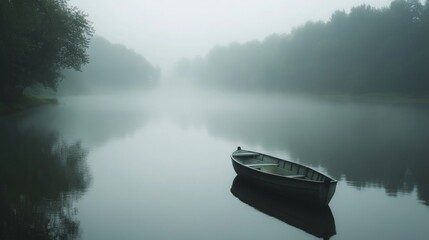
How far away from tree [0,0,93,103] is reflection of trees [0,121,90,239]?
14749 mm

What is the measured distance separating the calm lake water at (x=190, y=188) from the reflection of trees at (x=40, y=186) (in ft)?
0.16

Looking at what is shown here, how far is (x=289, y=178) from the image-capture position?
1588 centimetres

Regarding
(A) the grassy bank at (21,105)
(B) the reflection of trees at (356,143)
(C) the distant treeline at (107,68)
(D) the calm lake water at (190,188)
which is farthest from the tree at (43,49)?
(C) the distant treeline at (107,68)

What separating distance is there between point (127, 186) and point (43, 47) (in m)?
36.6

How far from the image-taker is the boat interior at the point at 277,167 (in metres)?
16.9

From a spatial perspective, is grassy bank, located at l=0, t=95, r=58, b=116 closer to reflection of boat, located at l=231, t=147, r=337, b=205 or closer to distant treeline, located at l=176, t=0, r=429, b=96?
reflection of boat, located at l=231, t=147, r=337, b=205

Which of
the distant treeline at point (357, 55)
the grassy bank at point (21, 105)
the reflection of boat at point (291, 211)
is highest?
the distant treeline at point (357, 55)

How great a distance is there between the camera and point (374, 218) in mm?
15242

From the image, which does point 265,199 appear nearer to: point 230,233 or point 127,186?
point 230,233

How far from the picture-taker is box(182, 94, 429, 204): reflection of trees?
21777 mm

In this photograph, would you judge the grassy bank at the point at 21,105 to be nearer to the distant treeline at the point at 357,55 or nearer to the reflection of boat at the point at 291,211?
the reflection of boat at the point at 291,211

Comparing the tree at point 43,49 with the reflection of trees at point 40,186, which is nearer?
the reflection of trees at point 40,186

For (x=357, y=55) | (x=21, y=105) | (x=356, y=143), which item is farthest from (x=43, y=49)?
(x=357, y=55)

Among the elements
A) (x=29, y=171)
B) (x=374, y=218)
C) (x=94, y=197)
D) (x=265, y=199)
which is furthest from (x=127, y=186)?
(x=374, y=218)
